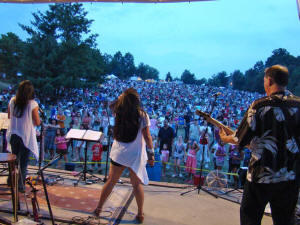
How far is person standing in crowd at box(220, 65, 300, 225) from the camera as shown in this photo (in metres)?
1.82

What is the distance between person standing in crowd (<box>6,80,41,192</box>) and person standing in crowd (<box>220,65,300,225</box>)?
281 cm

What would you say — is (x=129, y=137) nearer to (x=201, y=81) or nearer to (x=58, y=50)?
(x=58, y=50)

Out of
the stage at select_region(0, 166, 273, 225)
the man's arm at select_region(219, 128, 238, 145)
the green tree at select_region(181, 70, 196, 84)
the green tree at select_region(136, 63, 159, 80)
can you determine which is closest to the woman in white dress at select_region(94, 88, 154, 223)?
the stage at select_region(0, 166, 273, 225)

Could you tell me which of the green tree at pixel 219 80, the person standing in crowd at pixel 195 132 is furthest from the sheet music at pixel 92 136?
the green tree at pixel 219 80

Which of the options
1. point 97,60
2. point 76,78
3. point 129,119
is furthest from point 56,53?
point 129,119

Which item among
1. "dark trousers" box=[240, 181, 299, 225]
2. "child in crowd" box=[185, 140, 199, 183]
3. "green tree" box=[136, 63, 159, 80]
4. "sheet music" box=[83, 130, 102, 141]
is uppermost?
"green tree" box=[136, 63, 159, 80]

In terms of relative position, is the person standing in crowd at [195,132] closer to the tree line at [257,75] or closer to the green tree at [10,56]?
the tree line at [257,75]

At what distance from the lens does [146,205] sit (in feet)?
12.4

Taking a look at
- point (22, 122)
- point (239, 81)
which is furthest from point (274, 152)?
point (239, 81)

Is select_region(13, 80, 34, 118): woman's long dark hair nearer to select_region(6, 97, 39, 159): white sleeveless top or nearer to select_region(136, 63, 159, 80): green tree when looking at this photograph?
select_region(6, 97, 39, 159): white sleeveless top

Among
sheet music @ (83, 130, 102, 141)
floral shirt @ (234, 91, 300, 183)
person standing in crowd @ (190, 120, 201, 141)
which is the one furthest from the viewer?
person standing in crowd @ (190, 120, 201, 141)

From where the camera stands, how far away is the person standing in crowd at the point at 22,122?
3.57 metres

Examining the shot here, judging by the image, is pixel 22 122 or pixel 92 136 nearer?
pixel 22 122

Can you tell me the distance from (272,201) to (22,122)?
10.2 feet
